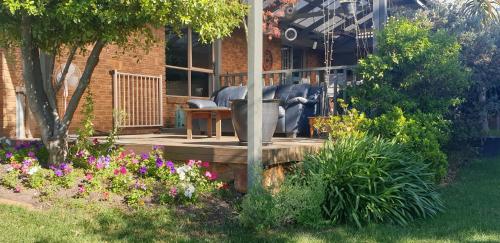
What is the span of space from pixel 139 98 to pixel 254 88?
5048 millimetres

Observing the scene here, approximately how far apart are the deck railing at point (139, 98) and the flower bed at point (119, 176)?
316 cm

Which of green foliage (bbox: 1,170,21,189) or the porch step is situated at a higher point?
the porch step

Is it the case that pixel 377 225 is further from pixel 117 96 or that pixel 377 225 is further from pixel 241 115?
pixel 117 96

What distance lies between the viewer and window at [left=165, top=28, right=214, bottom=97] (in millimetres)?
11125

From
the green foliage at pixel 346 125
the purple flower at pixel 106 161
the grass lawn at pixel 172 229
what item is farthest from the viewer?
the green foliage at pixel 346 125

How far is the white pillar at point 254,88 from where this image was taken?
4980mm

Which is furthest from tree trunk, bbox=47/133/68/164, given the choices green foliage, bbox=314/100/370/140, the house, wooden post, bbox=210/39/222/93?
wooden post, bbox=210/39/222/93

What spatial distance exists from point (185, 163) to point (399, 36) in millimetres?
3964

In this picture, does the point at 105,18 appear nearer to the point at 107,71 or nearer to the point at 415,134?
the point at 415,134

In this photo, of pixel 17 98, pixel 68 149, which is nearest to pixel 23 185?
pixel 68 149

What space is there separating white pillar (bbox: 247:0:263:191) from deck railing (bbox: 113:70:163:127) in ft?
14.3

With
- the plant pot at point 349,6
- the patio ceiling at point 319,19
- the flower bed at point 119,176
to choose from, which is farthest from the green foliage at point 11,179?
the patio ceiling at point 319,19

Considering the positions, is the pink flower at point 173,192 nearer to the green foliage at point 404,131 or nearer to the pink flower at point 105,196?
the pink flower at point 105,196

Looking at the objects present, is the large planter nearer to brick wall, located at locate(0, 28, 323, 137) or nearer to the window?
brick wall, located at locate(0, 28, 323, 137)
